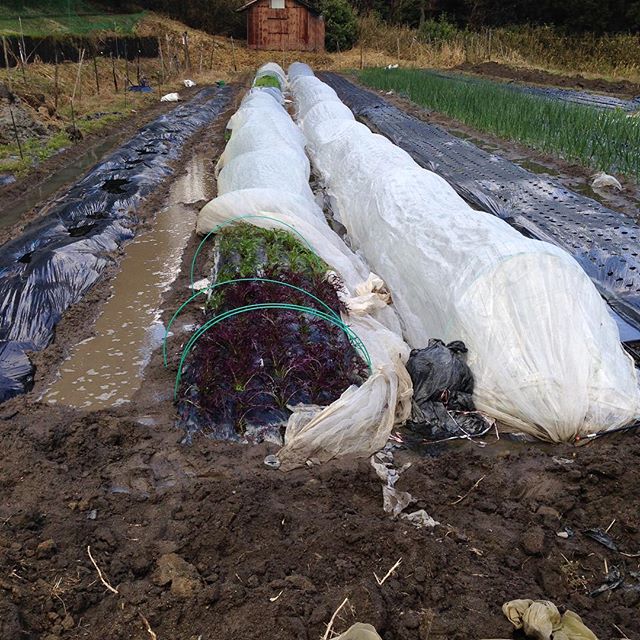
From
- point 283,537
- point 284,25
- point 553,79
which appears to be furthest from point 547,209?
point 284,25

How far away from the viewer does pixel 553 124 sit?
32.1 ft

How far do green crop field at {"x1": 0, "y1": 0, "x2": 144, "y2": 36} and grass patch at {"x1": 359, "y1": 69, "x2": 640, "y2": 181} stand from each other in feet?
47.1

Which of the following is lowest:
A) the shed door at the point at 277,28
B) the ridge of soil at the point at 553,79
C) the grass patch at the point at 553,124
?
the grass patch at the point at 553,124

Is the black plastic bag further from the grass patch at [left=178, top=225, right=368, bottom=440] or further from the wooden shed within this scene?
the wooden shed

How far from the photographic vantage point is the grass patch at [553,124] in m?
8.22

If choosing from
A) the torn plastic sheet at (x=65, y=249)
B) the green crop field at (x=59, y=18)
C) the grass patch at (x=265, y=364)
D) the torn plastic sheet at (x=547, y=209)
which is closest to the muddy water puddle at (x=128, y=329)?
the torn plastic sheet at (x=65, y=249)

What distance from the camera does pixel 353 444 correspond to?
3510mm

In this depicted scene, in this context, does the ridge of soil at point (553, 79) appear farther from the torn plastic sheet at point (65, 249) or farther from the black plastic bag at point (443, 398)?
the black plastic bag at point (443, 398)

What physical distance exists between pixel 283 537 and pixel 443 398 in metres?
1.50

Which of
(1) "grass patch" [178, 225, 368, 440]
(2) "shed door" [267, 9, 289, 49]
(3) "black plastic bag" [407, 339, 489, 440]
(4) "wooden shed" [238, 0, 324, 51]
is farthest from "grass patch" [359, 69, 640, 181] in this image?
(2) "shed door" [267, 9, 289, 49]

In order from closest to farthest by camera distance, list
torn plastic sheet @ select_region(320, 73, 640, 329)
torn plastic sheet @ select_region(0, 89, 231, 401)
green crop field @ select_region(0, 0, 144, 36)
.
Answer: torn plastic sheet @ select_region(0, 89, 231, 401)
torn plastic sheet @ select_region(320, 73, 640, 329)
green crop field @ select_region(0, 0, 144, 36)

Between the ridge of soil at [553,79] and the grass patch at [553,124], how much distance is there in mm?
5469

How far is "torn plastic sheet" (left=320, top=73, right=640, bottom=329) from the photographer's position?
5.37 metres

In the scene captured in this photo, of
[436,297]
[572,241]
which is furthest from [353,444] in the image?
[572,241]
